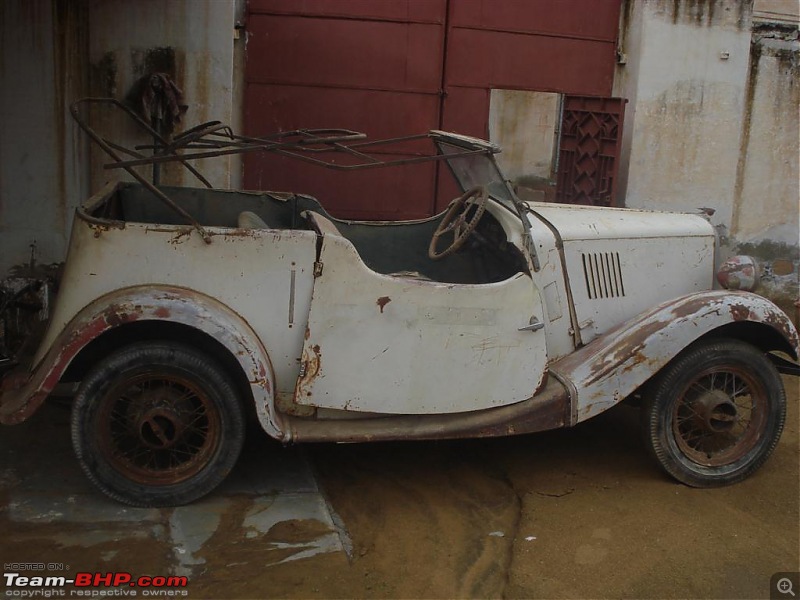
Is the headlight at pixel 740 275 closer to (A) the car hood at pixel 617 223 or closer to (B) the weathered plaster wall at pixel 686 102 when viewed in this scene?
(A) the car hood at pixel 617 223

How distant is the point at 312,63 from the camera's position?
725cm

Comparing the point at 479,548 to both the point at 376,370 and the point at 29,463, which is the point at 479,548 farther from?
the point at 29,463

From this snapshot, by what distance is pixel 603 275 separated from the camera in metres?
4.75

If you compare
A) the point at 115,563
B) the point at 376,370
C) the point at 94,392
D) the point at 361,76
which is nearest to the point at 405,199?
the point at 361,76

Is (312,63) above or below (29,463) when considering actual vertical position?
above

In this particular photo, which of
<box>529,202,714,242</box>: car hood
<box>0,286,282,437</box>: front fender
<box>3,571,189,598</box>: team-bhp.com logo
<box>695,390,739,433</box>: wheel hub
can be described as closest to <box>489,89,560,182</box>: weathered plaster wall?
<box>529,202,714,242</box>: car hood

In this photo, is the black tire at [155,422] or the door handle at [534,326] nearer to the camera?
the black tire at [155,422]

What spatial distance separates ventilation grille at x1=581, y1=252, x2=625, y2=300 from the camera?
4.70 meters

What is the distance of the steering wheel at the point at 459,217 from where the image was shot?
14.9ft

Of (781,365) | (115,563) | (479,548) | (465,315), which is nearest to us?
(115,563)

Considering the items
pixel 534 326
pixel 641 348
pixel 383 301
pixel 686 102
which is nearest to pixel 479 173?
pixel 534 326

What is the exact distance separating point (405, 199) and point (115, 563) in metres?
4.75

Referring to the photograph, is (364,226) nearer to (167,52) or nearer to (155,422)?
(155,422)

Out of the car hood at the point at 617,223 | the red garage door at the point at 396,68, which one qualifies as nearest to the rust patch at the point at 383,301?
the car hood at the point at 617,223
